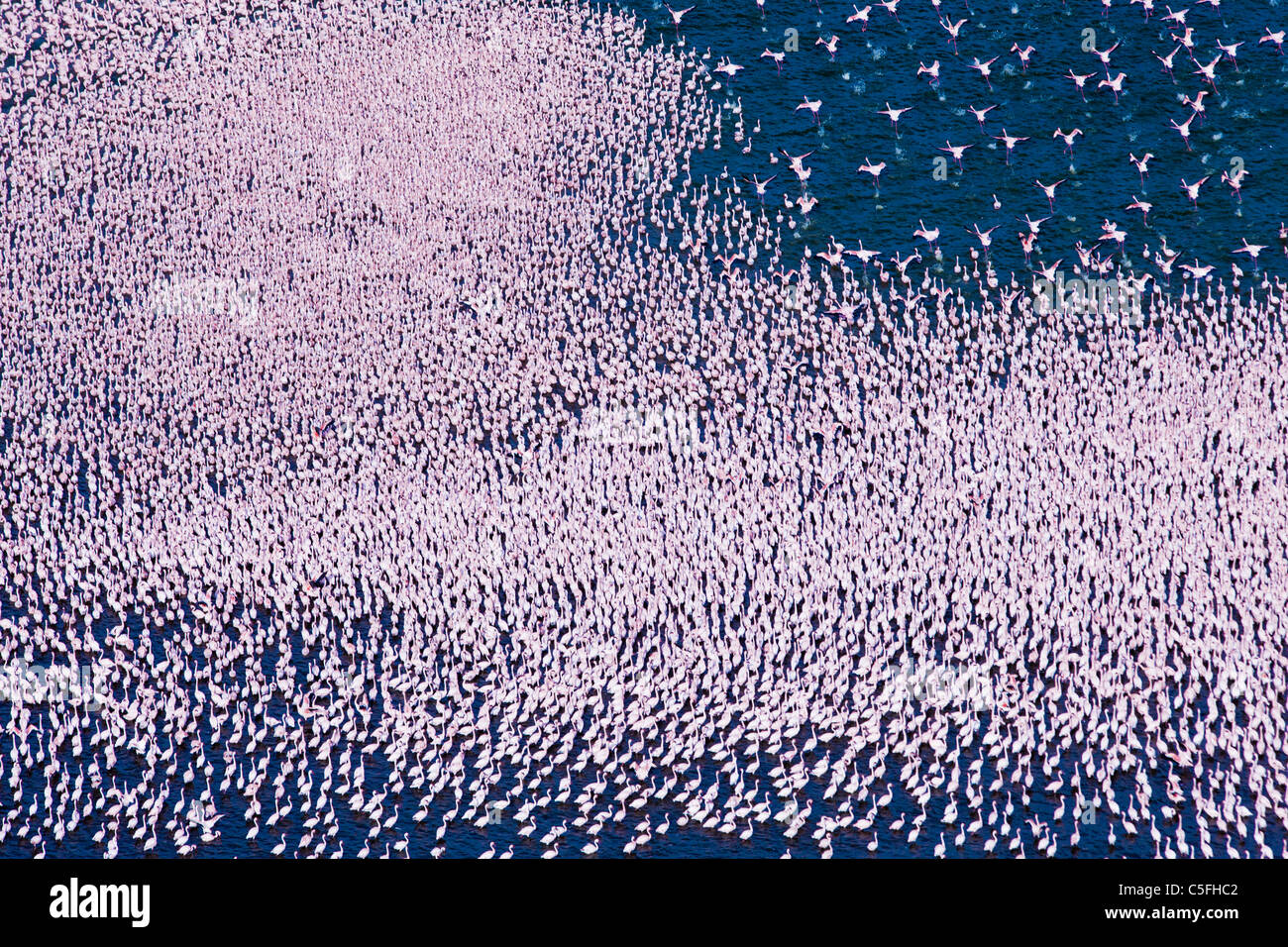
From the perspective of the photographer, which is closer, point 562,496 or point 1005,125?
point 562,496

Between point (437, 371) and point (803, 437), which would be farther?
point (437, 371)

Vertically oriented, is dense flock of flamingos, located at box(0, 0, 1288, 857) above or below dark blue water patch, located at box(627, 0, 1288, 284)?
below

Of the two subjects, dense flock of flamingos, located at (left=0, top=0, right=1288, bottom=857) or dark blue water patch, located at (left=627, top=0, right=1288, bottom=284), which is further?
dark blue water patch, located at (left=627, top=0, right=1288, bottom=284)

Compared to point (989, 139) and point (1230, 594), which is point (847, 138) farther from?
point (1230, 594)

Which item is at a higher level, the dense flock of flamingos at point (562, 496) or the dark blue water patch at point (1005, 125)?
the dark blue water patch at point (1005, 125)

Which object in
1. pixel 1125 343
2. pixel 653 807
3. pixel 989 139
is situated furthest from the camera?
pixel 989 139

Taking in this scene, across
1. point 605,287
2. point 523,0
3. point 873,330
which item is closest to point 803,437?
point 873,330

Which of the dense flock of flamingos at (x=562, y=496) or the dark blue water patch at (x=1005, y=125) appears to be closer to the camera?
the dense flock of flamingos at (x=562, y=496)

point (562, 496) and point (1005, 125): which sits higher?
point (1005, 125)
